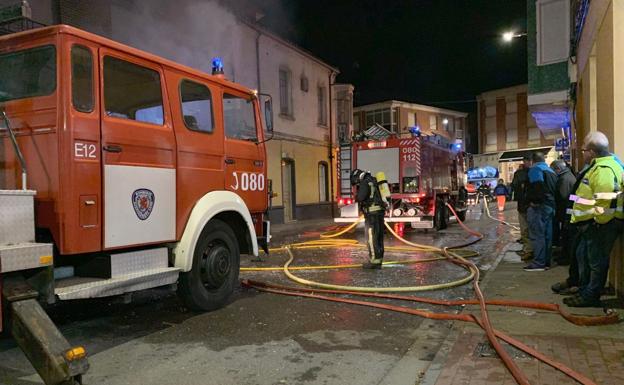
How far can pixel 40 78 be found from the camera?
13.6 feet

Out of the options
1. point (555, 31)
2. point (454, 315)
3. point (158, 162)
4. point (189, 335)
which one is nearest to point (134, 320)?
point (189, 335)

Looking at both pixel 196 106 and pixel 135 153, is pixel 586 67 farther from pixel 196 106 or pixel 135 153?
pixel 135 153

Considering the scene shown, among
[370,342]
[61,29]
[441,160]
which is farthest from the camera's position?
[441,160]

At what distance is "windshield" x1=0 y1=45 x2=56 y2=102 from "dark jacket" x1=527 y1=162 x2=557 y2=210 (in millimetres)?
6203

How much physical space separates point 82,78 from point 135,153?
759 mm

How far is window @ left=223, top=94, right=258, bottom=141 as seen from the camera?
585 cm

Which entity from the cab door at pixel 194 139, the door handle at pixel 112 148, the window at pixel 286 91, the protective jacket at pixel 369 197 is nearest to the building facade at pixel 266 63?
the window at pixel 286 91

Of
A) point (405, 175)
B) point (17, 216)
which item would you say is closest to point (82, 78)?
point (17, 216)

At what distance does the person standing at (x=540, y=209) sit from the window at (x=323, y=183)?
1489 centimetres

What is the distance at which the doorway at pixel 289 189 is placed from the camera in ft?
63.1

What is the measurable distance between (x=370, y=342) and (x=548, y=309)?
1989 mm

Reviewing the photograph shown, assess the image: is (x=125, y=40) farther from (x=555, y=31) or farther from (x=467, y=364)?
(x=467, y=364)

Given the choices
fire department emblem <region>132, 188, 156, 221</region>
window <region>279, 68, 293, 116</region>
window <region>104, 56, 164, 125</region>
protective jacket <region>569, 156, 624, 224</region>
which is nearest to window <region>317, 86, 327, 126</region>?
window <region>279, 68, 293, 116</region>

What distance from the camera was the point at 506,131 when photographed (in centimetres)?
4100
